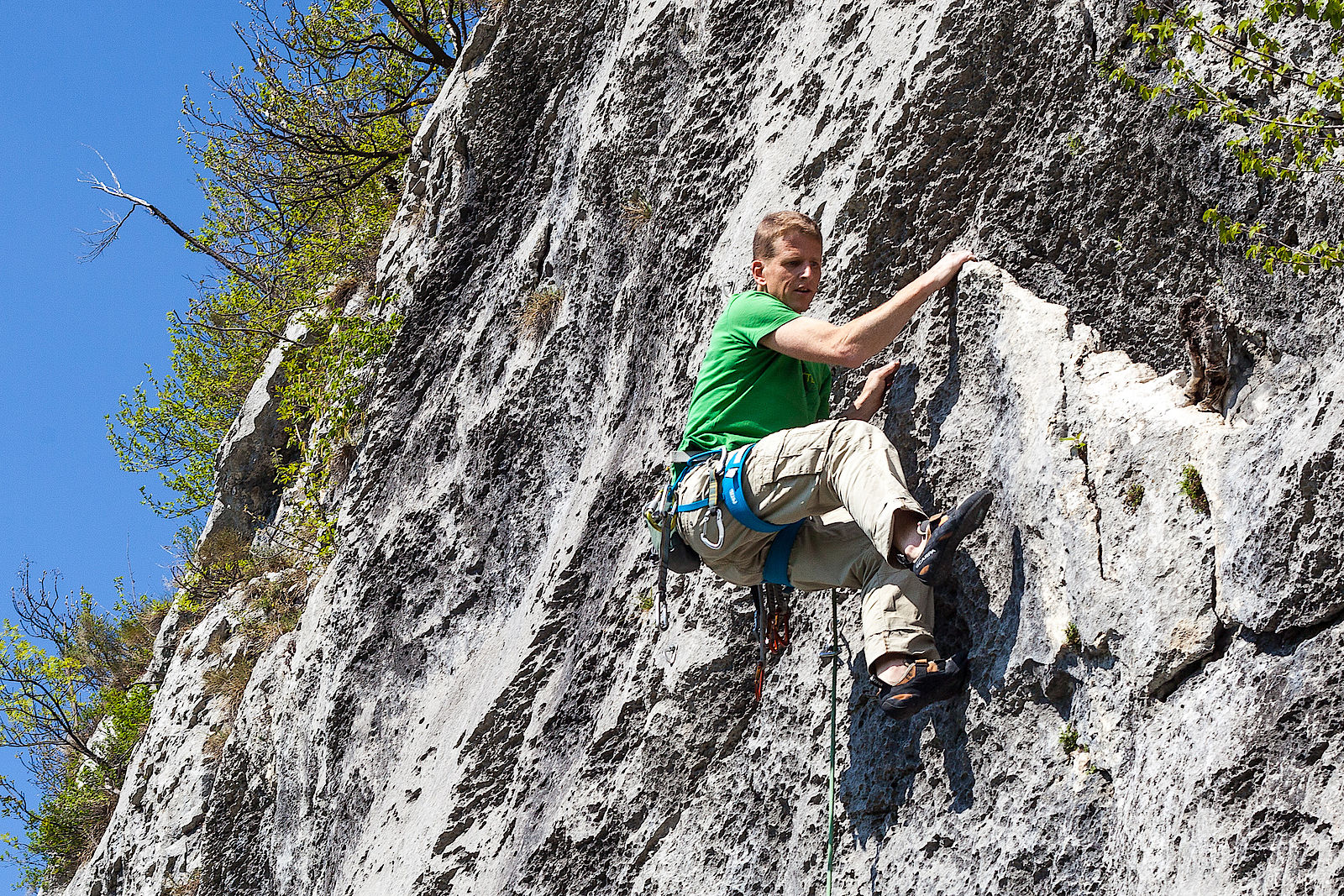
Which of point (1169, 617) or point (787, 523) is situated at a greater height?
point (787, 523)

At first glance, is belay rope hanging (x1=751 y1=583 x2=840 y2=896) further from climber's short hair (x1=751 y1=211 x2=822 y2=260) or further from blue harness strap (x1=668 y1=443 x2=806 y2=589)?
climber's short hair (x1=751 y1=211 x2=822 y2=260)

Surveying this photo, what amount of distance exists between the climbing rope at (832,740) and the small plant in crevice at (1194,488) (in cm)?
136

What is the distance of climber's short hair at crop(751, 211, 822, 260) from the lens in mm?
4559

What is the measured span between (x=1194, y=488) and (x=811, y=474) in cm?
120

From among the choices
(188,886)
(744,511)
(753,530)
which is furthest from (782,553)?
(188,886)

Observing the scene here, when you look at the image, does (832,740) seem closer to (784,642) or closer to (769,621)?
(784,642)

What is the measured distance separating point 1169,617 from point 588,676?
3.30 m

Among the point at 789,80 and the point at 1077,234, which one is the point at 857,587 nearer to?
the point at 1077,234

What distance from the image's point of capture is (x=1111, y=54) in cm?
418

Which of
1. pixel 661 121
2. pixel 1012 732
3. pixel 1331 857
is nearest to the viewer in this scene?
pixel 1331 857

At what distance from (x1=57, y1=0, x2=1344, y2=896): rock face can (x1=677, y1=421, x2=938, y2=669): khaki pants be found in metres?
0.36

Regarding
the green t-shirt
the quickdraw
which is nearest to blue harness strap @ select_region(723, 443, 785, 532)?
the green t-shirt

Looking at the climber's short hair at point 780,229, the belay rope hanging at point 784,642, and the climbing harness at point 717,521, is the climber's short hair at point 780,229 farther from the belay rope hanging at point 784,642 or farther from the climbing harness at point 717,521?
the belay rope hanging at point 784,642

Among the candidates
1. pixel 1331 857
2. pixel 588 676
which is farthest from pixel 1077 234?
pixel 588 676
